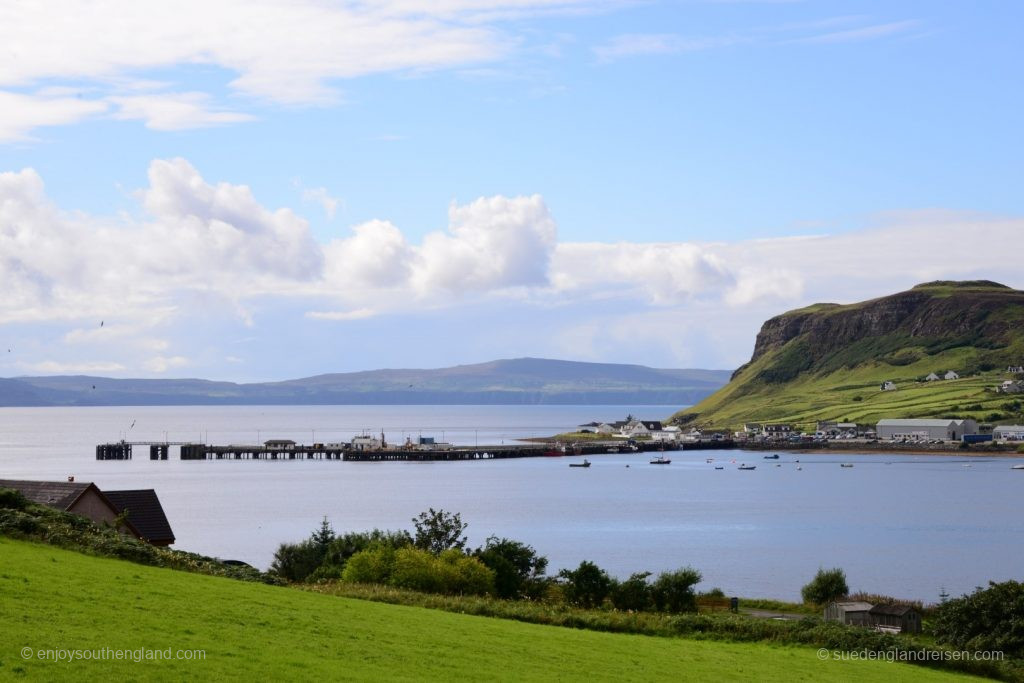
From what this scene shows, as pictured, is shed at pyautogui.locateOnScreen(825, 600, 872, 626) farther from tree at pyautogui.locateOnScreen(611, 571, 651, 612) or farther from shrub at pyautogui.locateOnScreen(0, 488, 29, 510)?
shrub at pyautogui.locateOnScreen(0, 488, 29, 510)

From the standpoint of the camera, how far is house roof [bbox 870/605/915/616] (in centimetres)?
4031

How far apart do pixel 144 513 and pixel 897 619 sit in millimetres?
26721

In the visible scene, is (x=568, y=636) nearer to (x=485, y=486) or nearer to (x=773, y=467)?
(x=485, y=486)

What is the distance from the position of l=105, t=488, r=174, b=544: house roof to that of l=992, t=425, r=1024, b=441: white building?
7058 inches

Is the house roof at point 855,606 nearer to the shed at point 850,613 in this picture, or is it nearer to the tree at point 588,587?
A: the shed at point 850,613

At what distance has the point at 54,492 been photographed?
36000mm

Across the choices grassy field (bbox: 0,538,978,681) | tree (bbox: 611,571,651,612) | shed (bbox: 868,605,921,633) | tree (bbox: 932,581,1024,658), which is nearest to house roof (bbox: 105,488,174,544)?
grassy field (bbox: 0,538,978,681)

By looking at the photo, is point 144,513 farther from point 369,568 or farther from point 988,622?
point 988,622

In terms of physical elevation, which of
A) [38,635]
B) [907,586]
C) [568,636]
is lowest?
[907,586]

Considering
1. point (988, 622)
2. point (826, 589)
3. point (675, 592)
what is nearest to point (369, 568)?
point (675, 592)

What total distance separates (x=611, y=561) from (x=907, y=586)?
16474 millimetres

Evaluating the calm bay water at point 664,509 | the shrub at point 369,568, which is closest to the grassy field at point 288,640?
the shrub at point 369,568

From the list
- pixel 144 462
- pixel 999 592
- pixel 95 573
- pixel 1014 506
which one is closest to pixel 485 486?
pixel 1014 506

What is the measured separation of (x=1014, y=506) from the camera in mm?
107562
